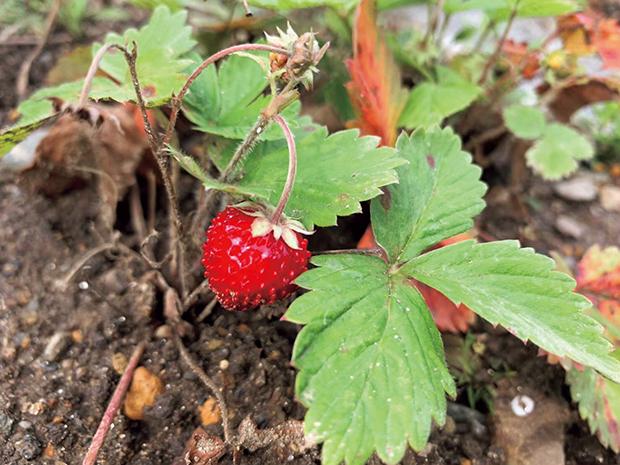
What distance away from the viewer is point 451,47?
2.67 metres

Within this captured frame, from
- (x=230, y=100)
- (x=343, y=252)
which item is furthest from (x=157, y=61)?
(x=343, y=252)

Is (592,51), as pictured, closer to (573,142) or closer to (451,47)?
(573,142)

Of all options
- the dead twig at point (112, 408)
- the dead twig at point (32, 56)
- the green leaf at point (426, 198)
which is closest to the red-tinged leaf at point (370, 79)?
the green leaf at point (426, 198)

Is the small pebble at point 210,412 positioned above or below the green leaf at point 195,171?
below

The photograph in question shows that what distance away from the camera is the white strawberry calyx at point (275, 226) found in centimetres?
112

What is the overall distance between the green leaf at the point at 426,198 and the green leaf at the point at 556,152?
65 centimetres

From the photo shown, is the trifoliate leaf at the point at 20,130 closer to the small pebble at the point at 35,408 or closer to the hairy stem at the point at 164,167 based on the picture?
the hairy stem at the point at 164,167

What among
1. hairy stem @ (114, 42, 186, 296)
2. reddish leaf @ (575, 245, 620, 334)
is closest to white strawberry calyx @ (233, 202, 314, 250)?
hairy stem @ (114, 42, 186, 296)

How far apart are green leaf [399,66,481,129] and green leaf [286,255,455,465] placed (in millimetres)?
613

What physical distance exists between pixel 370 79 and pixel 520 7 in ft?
1.69

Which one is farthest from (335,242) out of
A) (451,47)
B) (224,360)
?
(451,47)

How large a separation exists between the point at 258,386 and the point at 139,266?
0.46m

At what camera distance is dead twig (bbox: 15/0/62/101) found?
2186 millimetres

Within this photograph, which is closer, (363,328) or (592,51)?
(363,328)
